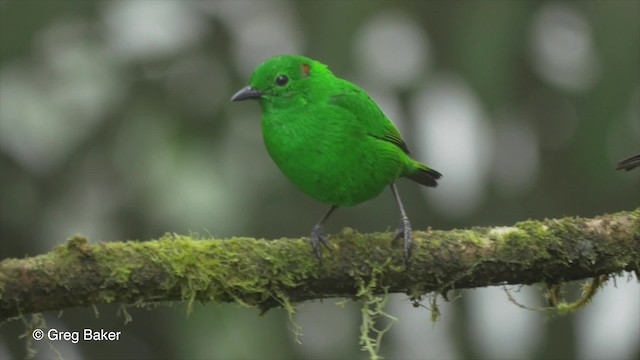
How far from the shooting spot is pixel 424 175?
4.98 metres

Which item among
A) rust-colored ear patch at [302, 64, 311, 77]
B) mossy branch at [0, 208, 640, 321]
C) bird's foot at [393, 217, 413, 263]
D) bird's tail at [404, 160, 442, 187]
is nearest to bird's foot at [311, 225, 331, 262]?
mossy branch at [0, 208, 640, 321]

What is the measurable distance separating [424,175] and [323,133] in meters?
→ 0.79

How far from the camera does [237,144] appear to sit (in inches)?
227

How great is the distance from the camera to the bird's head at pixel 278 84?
176 inches

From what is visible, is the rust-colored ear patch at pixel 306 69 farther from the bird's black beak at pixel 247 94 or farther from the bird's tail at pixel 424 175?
Answer: the bird's tail at pixel 424 175

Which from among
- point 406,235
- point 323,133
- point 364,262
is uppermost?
point 323,133

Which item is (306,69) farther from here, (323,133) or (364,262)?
(364,262)

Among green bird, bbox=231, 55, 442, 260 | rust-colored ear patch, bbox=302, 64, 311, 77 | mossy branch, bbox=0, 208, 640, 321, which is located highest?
rust-colored ear patch, bbox=302, 64, 311, 77

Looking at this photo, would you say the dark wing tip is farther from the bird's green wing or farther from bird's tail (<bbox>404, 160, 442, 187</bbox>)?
the bird's green wing

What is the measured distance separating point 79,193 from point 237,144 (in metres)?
0.85

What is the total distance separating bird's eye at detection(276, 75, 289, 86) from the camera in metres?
4.48

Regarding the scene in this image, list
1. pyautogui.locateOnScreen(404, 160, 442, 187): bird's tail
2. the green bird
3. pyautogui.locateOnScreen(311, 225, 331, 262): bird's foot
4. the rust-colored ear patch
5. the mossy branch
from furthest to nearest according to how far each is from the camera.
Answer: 1. pyautogui.locateOnScreen(404, 160, 442, 187): bird's tail
2. the rust-colored ear patch
3. the green bird
4. pyautogui.locateOnScreen(311, 225, 331, 262): bird's foot
5. the mossy branch

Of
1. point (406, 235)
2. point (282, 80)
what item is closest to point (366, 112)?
point (282, 80)

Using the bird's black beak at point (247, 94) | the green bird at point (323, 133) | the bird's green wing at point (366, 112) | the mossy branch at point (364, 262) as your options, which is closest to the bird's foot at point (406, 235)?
the mossy branch at point (364, 262)
